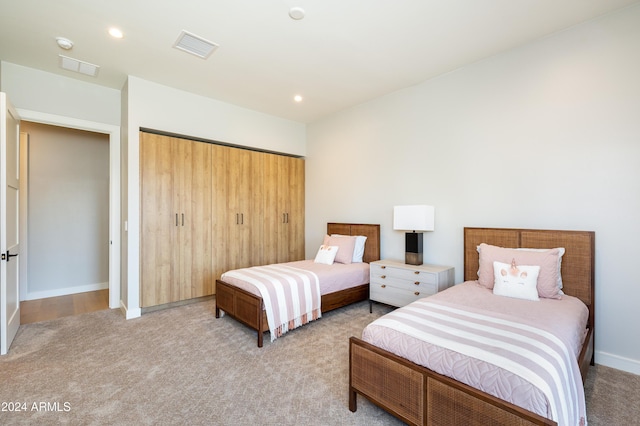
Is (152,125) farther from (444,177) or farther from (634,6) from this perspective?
(634,6)

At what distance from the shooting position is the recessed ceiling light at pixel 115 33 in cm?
263

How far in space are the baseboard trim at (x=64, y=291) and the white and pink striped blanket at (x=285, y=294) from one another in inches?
118

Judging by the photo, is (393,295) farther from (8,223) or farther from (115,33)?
(8,223)

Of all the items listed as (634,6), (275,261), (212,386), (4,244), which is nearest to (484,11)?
(634,6)

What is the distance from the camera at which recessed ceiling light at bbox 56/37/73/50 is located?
277 centimetres

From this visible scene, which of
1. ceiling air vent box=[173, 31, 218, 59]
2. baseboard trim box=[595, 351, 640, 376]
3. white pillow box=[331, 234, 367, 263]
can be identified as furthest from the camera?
white pillow box=[331, 234, 367, 263]

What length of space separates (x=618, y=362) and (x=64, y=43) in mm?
5838

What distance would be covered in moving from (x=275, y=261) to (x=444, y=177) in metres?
3.02

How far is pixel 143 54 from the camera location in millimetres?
3035

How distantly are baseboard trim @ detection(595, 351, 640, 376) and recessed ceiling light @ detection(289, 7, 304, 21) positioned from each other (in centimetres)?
390

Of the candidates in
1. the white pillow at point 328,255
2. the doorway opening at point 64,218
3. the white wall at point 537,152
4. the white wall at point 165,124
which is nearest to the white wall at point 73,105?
the white wall at point 165,124

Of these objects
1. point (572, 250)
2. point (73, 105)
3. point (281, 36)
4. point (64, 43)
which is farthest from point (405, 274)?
point (73, 105)

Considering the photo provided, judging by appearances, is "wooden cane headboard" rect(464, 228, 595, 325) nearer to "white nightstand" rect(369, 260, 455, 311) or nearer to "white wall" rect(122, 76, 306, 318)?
"white nightstand" rect(369, 260, 455, 311)

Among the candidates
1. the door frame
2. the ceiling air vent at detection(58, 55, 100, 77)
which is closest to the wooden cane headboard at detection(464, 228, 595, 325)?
the door frame
